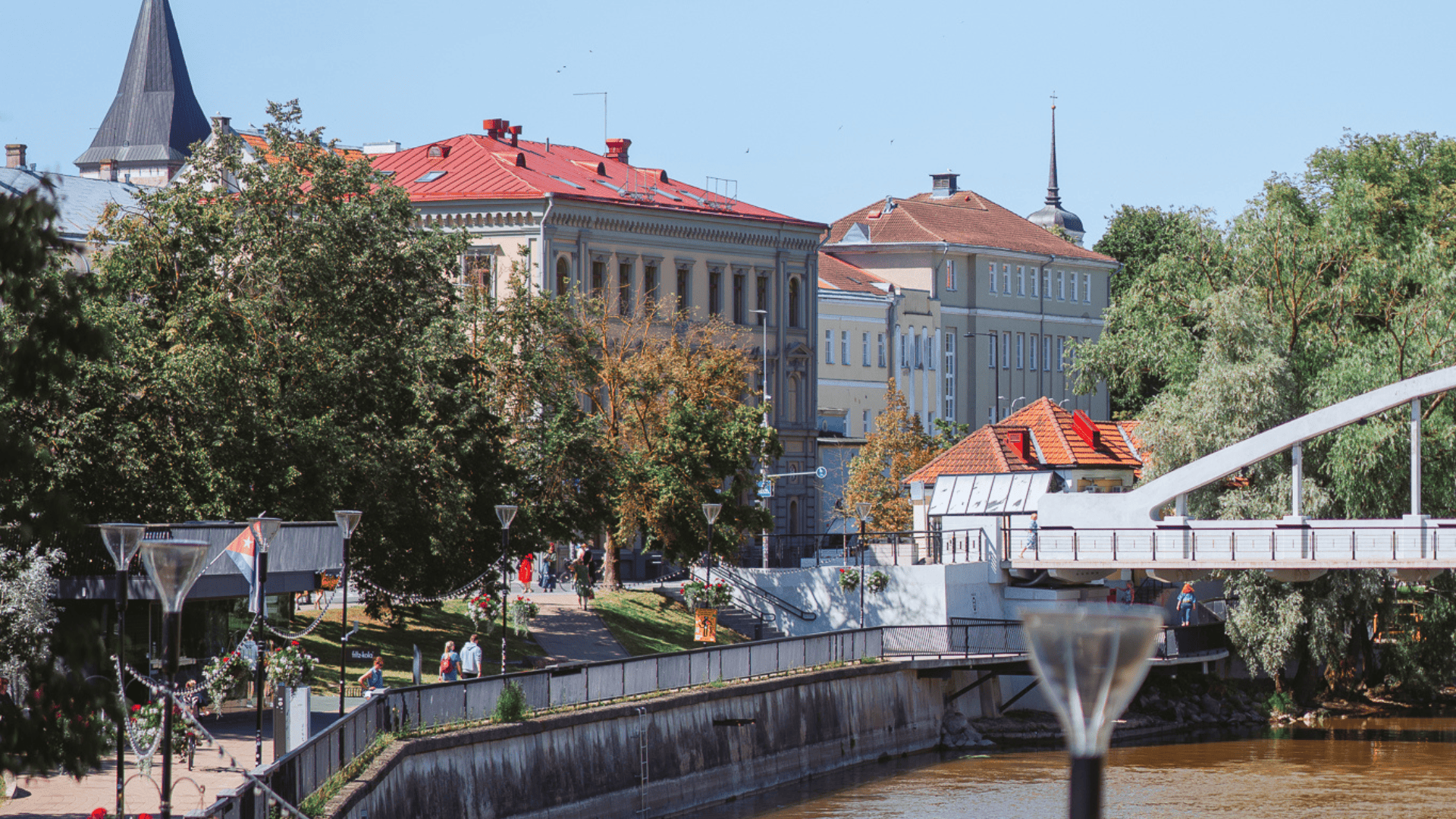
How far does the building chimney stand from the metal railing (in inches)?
2819

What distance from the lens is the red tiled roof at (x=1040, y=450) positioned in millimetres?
58094

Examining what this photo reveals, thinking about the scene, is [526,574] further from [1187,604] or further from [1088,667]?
[1088,667]

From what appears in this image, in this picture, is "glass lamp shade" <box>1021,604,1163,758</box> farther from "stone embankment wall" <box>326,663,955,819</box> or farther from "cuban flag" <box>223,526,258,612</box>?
"cuban flag" <box>223,526,258,612</box>

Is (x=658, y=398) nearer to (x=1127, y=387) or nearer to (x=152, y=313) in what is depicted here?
(x=1127, y=387)

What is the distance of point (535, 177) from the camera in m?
68.4

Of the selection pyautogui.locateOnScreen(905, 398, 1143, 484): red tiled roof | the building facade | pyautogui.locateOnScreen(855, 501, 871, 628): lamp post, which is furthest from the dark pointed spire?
pyautogui.locateOnScreen(855, 501, 871, 628): lamp post

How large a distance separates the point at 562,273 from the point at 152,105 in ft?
253

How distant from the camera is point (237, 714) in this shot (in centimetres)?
3156

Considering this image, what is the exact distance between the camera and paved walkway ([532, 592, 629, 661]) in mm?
45125

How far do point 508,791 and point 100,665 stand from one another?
19786 millimetres

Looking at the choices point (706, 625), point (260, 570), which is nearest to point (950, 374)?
point (706, 625)

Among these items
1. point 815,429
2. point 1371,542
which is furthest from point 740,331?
point 1371,542

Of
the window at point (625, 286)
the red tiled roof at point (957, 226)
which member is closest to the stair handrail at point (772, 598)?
the window at point (625, 286)

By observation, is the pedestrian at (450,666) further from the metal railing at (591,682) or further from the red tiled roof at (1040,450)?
the red tiled roof at (1040,450)
